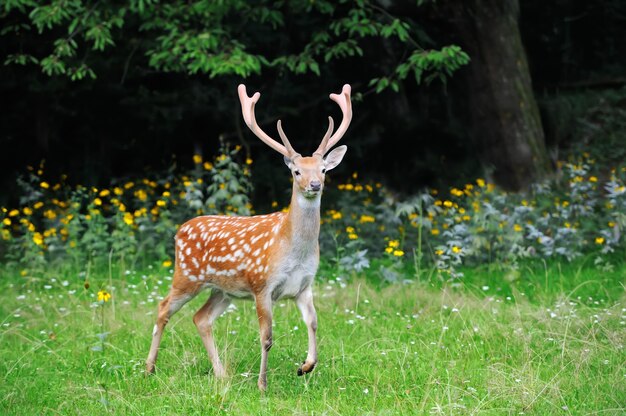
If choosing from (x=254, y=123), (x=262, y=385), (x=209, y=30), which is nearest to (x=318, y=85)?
(x=209, y=30)

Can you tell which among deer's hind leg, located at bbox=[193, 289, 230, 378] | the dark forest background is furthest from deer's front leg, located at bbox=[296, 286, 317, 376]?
the dark forest background

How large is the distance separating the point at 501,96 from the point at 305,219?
6390 mm

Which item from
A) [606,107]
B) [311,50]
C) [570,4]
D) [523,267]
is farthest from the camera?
[570,4]

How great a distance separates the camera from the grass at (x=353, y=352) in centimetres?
542

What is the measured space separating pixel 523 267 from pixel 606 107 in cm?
585

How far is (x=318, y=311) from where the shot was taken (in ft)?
25.0

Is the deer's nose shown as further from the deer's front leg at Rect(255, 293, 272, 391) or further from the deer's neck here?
the deer's front leg at Rect(255, 293, 272, 391)

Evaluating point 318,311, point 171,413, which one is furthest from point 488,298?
point 171,413

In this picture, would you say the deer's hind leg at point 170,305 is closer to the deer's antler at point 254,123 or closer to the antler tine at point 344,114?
the deer's antler at point 254,123

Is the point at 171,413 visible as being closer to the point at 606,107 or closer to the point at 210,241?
the point at 210,241

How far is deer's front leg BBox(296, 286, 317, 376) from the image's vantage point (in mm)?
5715

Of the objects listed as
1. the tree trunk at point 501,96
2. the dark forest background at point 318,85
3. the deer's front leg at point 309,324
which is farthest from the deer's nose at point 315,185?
the tree trunk at point 501,96

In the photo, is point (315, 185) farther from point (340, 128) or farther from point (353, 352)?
point (353, 352)

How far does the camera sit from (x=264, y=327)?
19.1 feet
